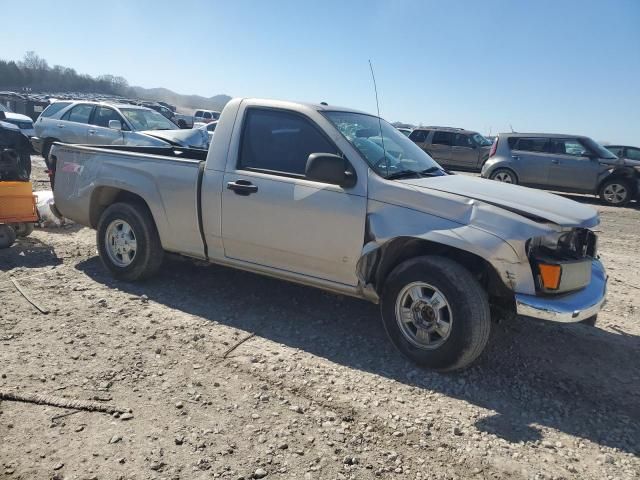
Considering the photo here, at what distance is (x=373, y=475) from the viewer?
258cm

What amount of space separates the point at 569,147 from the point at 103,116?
11625 millimetres

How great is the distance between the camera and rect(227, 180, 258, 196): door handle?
419 cm

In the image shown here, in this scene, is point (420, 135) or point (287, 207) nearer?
point (287, 207)

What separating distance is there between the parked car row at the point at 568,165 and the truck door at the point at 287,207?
9671 mm

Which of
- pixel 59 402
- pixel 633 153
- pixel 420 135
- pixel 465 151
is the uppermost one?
pixel 420 135

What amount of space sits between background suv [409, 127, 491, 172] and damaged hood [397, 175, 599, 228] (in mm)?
15843

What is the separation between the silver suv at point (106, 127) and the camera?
36.2ft

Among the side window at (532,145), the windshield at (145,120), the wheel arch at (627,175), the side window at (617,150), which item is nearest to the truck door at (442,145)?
the side window at (532,145)

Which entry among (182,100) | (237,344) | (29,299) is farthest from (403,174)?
(182,100)

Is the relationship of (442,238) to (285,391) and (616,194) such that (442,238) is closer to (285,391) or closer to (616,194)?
(285,391)

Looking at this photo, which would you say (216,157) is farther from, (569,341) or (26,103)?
(26,103)

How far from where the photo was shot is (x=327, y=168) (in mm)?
3676

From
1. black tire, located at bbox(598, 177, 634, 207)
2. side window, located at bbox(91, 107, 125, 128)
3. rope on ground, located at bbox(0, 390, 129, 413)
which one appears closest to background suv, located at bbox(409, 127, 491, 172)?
black tire, located at bbox(598, 177, 634, 207)

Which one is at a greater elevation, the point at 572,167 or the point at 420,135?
the point at 420,135
